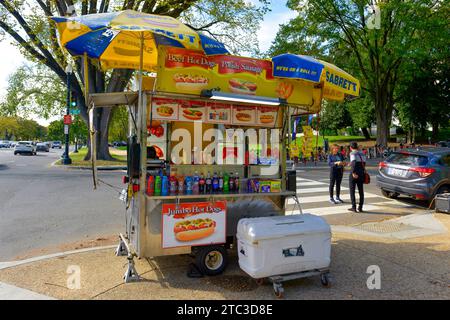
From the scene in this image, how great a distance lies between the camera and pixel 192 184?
5078 mm

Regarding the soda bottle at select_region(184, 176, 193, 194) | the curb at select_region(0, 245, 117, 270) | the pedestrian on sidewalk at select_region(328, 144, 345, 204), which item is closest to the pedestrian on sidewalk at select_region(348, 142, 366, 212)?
the pedestrian on sidewalk at select_region(328, 144, 345, 204)

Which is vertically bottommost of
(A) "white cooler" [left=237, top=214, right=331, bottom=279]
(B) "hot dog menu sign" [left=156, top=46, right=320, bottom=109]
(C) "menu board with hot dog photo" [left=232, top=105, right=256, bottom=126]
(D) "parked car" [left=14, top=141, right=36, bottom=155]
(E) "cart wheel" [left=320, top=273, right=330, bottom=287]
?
(E) "cart wheel" [left=320, top=273, right=330, bottom=287]

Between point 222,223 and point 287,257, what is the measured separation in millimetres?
1088

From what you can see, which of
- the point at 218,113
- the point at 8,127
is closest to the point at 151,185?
the point at 218,113

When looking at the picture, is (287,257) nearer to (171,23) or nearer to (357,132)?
(171,23)

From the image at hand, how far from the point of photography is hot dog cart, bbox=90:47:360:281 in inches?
185

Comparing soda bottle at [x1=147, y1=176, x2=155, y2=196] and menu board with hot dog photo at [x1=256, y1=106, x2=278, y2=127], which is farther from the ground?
menu board with hot dog photo at [x1=256, y1=106, x2=278, y2=127]

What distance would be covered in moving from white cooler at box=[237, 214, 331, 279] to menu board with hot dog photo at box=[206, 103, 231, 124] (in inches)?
73.5

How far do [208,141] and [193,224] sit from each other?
201 centimetres

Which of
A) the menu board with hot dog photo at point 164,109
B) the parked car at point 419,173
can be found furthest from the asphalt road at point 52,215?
the parked car at point 419,173

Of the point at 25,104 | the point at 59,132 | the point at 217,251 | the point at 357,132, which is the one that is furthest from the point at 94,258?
the point at 59,132

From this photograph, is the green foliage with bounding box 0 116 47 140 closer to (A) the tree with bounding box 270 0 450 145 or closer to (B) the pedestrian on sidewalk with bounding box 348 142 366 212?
(A) the tree with bounding box 270 0 450 145

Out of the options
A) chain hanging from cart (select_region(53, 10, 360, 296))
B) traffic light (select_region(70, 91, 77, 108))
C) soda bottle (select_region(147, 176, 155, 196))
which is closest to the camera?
chain hanging from cart (select_region(53, 10, 360, 296))

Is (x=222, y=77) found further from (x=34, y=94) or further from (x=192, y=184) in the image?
(x=34, y=94)
